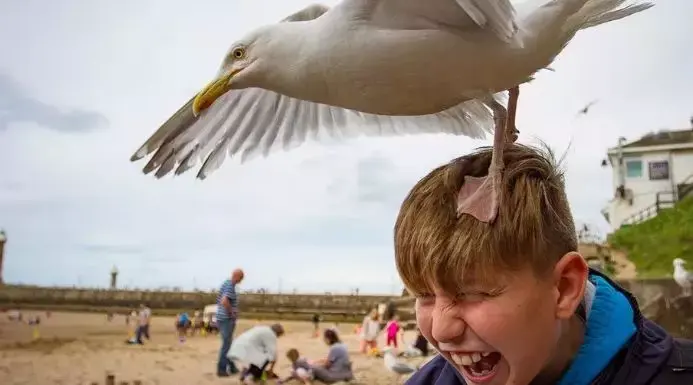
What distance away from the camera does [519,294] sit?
104 centimetres

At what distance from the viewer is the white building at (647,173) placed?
911 inches

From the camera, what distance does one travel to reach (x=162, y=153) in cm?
157

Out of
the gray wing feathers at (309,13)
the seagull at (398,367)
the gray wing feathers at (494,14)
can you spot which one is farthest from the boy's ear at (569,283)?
the seagull at (398,367)

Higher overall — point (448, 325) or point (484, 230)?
point (484, 230)

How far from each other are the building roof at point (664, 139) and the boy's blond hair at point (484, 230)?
82.7ft

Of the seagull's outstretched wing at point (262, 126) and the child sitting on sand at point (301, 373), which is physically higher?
the seagull's outstretched wing at point (262, 126)

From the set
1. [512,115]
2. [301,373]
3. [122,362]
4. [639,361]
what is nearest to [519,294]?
[639,361]

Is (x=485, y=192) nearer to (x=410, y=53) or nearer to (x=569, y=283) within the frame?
(x=569, y=283)

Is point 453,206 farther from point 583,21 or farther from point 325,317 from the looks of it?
point 325,317

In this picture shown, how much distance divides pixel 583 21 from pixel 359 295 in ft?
89.5

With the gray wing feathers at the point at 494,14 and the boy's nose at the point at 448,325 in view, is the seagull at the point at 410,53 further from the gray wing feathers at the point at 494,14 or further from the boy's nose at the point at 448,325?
the boy's nose at the point at 448,325

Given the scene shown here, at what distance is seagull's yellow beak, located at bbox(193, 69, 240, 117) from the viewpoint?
1.39 metres

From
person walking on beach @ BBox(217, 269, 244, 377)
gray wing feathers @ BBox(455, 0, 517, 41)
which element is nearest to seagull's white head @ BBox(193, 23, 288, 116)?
gray wing feathers @ BBox(455, 0, 517, 41)

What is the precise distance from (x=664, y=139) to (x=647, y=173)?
1553 mm
